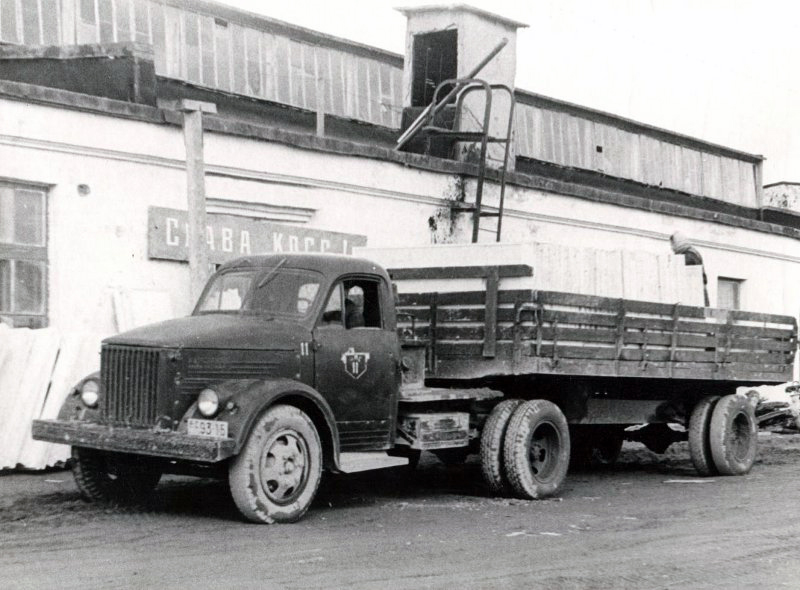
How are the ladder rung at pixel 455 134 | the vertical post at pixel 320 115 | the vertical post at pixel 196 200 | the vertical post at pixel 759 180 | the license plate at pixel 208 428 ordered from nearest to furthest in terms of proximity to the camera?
1. the license plate at pixel 208 428
2. the vertical post at pixel 196 200
3. the vertical post at pixel 320 115
4. the ladder rung at pixel 455 134
5. the vertical post at pixel 759 180

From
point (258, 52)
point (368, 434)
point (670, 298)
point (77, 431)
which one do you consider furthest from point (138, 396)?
point (258, 52)

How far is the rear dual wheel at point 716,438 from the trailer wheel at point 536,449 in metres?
2.63

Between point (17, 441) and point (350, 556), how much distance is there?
5001mm

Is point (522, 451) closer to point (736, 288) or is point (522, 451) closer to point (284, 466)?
point (284, 466)

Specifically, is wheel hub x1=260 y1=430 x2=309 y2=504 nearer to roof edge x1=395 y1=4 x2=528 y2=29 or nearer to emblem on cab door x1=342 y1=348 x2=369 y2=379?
emblem on cab door x1=342 y1=348 x2=369 y2=379

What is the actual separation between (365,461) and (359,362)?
0.80 meters

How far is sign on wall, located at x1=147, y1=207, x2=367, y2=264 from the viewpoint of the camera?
1277 cm

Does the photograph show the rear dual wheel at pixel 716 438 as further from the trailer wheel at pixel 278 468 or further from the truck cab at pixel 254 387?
the trailer wheel at pixel 278 468

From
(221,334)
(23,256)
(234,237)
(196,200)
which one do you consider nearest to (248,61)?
(234,237)

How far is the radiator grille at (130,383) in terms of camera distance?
844cm

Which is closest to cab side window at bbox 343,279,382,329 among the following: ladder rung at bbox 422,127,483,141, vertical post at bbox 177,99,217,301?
vertical post at bbox 177,99,217,301

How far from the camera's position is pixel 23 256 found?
38.7 feet

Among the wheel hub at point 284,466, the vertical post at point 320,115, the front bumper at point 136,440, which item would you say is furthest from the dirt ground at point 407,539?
the vertical post at point 320,115

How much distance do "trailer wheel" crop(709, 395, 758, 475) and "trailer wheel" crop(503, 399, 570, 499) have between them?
2.72m
